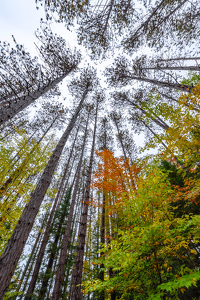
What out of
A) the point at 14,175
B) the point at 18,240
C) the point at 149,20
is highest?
the point at 149,20

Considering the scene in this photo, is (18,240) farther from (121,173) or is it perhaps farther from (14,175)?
(121,173)

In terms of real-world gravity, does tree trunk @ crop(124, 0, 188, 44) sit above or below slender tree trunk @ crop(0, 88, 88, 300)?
above

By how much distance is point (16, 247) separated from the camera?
112 inches

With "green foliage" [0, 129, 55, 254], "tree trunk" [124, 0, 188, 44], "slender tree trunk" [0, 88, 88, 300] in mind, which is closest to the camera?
"slender tree trunk" [0, 88, 88, 300]

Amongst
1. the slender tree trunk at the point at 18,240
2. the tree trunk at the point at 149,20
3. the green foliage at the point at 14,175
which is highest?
the tree trunk at the point at 149,20

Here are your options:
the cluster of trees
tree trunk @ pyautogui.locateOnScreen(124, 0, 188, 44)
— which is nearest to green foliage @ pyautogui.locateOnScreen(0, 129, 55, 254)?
the cluster of trees

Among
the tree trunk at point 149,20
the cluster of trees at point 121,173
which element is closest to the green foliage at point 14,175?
the cluster of trees at point 121,173

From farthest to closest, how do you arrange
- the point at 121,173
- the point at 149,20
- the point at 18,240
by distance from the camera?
the point at 121,173
the point at 149,20
the point at 18,240

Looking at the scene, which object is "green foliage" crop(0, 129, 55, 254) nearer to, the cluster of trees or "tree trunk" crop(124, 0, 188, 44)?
the cluster of trees

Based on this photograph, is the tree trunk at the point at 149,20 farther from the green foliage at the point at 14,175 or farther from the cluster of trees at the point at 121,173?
the green foliage at the point at 14,175

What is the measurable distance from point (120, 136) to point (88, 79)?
268 inches

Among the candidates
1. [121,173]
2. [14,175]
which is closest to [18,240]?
[14,175]

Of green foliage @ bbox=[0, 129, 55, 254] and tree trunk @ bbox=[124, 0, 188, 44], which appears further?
tree trunk @ bbox=[124, 0, 188, 44]

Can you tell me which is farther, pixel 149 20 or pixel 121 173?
pixel 121 173
